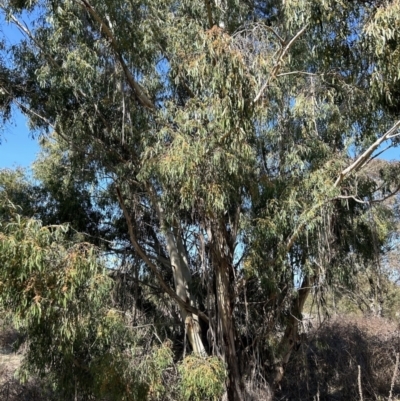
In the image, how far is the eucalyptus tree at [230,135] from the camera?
19.6 ft

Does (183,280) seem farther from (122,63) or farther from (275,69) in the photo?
(275,69)

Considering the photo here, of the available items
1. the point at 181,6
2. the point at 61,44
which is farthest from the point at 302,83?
the point at 61,44

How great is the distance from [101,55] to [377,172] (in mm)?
4841

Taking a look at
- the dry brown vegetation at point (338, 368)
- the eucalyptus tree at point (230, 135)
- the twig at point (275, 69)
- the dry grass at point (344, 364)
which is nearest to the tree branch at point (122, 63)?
the eucalyptus tree at point (230, 135)

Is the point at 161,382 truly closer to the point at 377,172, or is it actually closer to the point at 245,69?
the point at 245,69

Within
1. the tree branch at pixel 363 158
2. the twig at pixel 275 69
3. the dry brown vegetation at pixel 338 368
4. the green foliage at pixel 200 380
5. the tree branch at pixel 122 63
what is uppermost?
the tree branch at pixel 122 63

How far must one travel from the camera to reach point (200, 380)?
6031 millimetres

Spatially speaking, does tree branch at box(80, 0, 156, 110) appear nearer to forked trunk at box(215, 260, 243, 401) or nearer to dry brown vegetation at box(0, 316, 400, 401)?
forked trunk at box(215, 260, 243, 401)

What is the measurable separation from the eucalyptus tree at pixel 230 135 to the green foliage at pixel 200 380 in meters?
0.93

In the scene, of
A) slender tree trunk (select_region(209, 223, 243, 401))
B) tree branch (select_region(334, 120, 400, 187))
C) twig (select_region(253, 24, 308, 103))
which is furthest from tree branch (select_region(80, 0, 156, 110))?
tree branch (select_region(334, 120, 400, 187))

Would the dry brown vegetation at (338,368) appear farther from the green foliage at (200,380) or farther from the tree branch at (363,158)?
the tree branch at (363,158)

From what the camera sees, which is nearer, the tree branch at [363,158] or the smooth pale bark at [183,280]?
the tree branch at [363,158]

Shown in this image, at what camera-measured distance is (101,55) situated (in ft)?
23.1

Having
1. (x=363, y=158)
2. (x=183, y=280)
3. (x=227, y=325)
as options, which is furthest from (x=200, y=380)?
(x=363, y=158)
